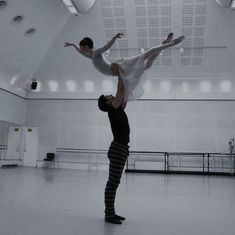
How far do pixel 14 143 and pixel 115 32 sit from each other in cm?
754

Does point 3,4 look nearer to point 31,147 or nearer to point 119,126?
point 119,126

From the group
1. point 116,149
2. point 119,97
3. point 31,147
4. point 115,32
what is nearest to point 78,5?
point 115,32

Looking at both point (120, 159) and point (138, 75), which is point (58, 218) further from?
point (138, 75)

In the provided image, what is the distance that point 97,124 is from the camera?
49.8ft

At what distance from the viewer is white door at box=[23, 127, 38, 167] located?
1558 cm

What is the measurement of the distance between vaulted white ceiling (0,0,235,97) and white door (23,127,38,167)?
233cm

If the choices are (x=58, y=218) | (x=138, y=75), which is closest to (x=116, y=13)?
(x=138, y=75)

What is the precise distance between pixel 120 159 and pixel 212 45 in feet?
36.4

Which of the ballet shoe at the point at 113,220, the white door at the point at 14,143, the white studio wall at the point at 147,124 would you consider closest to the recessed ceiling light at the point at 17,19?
the white studio wall at the point at 147,124

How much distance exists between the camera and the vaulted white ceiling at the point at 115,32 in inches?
441

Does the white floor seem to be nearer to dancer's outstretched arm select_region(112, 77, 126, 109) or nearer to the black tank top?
the black tank top

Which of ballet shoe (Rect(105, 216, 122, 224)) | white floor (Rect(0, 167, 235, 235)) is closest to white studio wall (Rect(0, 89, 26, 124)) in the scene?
white floor (Rect(0, 167, 235, 235))

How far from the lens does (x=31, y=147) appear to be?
1568cm

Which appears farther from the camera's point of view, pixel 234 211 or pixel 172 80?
pixel 172 80
